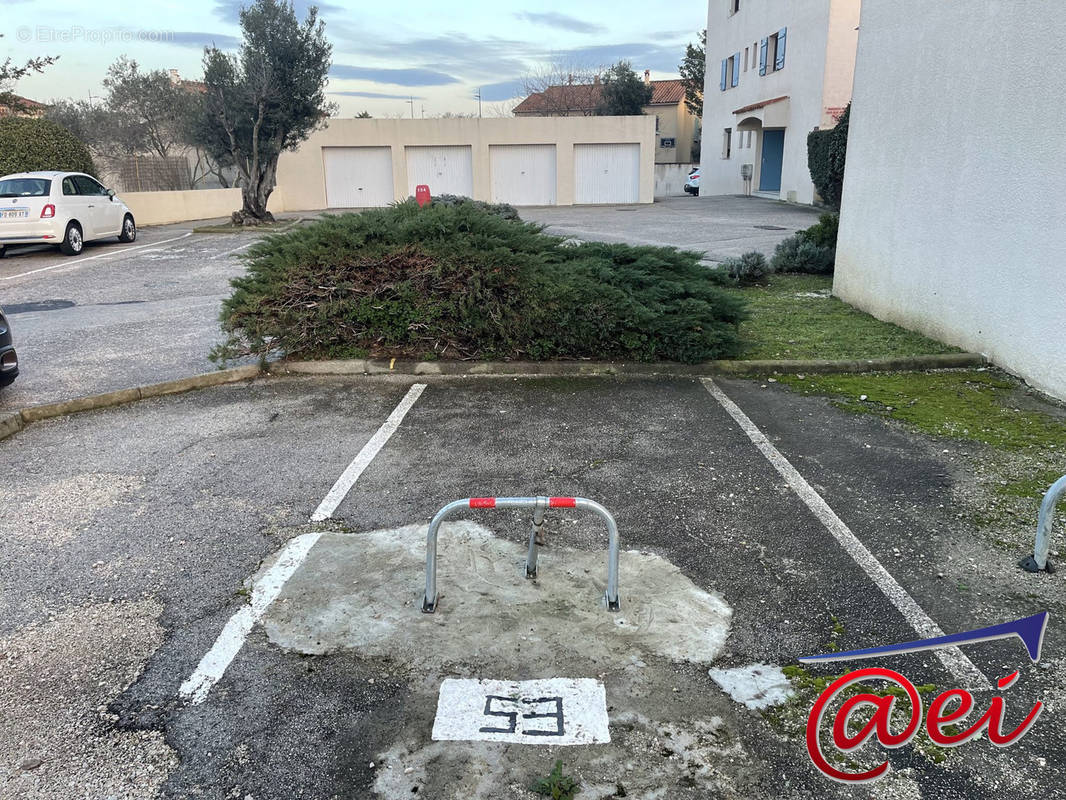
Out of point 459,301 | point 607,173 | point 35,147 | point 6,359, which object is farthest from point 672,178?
point 6,359

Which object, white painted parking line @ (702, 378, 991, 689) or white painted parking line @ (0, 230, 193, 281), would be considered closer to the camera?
white painted parking line @ (702, 378, 991, 689)

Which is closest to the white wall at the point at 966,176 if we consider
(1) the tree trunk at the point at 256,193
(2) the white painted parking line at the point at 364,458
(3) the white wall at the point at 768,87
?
(2) the white painted parking line at the point at 364,458

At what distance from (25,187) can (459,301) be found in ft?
44.4

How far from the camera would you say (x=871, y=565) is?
12.8ft

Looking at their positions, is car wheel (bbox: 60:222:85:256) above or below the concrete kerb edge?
above

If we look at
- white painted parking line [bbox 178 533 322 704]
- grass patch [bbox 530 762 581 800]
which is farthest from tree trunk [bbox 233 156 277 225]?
grass patch [bbox 530 762 581 800]

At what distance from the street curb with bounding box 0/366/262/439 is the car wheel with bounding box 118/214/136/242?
14.0 metres

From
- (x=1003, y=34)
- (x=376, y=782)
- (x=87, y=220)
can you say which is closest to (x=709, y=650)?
(x=376, y=782)

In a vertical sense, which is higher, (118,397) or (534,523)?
(534,523)

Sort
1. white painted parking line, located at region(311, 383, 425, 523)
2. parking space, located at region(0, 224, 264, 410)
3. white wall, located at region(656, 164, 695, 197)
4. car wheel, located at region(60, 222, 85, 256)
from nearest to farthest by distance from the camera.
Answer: white painted parking line, located at region(311, 383, 425, 523)
parking space, located at region(0, 224, 264, 410)
car wheel, located at region(60, 222, 85, 256)
white wall, located at region(656, 164, 695, 197)

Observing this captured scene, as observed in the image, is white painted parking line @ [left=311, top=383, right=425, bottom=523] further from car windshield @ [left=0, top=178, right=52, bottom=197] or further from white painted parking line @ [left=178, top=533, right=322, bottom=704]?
car windshield @ [left=0, top=178, right=52, bottom=197]

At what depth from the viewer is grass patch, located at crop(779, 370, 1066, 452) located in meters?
5.66

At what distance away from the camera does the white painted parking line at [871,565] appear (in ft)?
10.1

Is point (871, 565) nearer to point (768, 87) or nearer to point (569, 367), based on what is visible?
point (569, 367)
